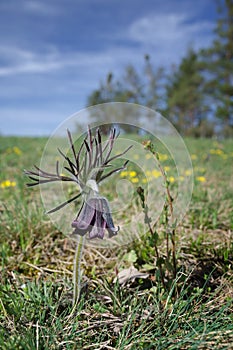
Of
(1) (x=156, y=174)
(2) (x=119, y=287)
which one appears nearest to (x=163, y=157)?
(1) (x=156, y=174)

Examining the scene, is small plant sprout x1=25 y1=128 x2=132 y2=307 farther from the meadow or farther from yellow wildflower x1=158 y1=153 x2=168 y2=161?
yellow wildflower x1=158 y1=153 x2=168 y2=161

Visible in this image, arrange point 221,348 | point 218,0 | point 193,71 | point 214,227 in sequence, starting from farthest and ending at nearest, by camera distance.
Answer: point 193,71
point 218,0
point 214,227
point 221,348

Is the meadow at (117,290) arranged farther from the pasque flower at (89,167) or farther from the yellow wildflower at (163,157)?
the yellow wildflower at (163,157)

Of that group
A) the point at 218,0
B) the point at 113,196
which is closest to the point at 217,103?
the point at 218,0

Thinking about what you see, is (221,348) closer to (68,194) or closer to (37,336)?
(37,336)

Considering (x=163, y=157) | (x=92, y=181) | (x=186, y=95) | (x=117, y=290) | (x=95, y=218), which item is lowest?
(x=117, y=290)

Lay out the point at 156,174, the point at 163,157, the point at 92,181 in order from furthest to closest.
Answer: the point at 163,157 → the point at 156,174 → the point at 92,181

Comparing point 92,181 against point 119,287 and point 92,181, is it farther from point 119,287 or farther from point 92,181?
point 119,287

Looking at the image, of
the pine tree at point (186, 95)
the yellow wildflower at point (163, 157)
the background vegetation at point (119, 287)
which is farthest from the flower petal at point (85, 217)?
the pine tree at point (186, 95)
